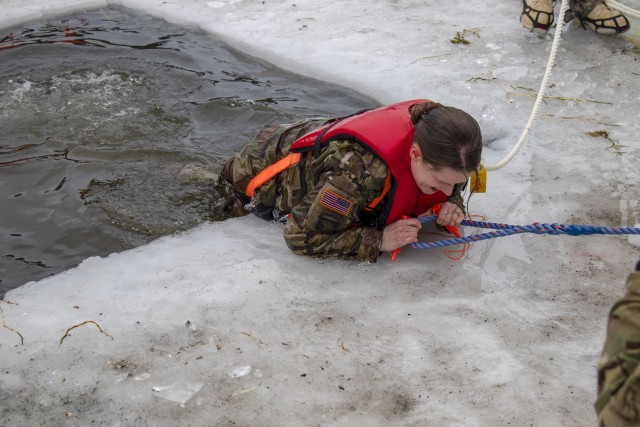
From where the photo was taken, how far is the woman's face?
9.92 ft

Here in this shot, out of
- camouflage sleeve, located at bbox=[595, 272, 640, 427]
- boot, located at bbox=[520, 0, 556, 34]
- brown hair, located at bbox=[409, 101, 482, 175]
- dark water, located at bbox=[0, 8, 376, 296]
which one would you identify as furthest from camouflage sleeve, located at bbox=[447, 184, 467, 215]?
boot, located at bbox=[520, 0, 556, 34]

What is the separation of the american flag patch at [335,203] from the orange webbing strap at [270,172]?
477mm

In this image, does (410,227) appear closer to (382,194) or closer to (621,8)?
(382,194)

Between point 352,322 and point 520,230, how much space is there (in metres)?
0.94

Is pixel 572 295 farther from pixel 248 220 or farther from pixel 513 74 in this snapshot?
pixel 513 74

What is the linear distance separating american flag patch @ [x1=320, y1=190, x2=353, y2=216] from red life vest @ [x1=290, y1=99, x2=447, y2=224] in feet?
0.72

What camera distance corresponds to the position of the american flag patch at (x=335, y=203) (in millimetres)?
3223

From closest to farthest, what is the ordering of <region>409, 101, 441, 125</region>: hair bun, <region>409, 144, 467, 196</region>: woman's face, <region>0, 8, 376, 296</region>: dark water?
<region>409, 144, 467, 196</region>: woman's face < <region>409, 101, 441, 125</region>: hair bun < <region>0, 8, 376, 296</region>: dark water

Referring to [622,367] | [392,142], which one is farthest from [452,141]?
[622,367]

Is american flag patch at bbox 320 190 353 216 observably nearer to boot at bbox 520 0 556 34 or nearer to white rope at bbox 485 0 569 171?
white rope at bbox 485 0 569 171

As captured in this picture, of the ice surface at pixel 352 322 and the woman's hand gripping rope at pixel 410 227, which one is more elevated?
the woman's hand gripping rope at pixel 410 227

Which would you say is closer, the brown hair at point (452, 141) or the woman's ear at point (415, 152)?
the brown hair at point (452, 141)

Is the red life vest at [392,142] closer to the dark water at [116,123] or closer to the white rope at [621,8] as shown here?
the dark water at [116,123]

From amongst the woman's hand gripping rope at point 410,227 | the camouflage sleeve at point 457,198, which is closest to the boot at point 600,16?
the camouflage sleeve at point 457,198
